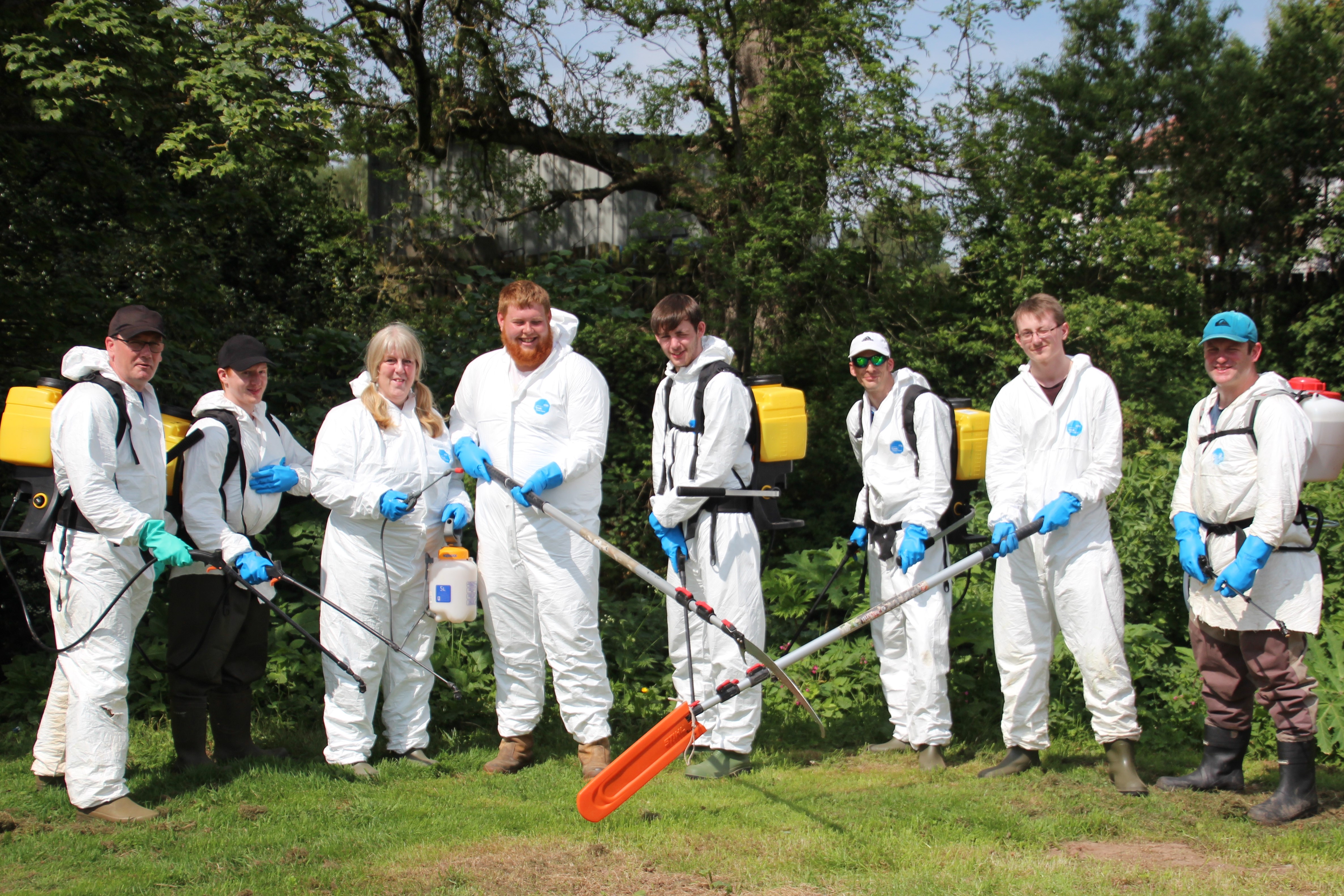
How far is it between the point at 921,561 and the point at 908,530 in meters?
0.19

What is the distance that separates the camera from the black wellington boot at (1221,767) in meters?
4.52

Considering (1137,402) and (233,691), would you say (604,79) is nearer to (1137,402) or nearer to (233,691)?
(1137,402)

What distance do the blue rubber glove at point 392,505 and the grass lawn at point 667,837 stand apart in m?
1.23

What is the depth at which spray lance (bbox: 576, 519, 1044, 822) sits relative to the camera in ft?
11.9

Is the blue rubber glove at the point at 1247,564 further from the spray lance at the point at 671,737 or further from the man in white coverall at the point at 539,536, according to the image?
the man in white coverall at the point at 539,536

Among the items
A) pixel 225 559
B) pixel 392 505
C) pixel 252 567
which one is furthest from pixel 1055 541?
pixel 225 559

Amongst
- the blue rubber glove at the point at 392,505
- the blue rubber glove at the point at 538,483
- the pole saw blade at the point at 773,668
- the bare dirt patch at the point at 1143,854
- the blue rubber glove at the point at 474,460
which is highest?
the blue rubber glove at the point at 474,460

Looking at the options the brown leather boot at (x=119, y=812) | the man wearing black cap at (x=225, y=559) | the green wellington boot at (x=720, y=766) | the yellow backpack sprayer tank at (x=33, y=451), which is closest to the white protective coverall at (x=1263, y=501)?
the green wellington boot at (x=720, y=766)

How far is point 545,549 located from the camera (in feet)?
15.7

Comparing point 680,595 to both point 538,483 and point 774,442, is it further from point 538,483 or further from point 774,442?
point 774,442

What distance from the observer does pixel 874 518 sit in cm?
519

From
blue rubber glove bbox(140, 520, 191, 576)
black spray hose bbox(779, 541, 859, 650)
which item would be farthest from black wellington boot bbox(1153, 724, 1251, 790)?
blue rubber glove bbox(140, 520, 191, 576)

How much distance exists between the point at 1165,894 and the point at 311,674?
4.41 m

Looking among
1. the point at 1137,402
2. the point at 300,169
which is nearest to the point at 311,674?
the point at 300,169
